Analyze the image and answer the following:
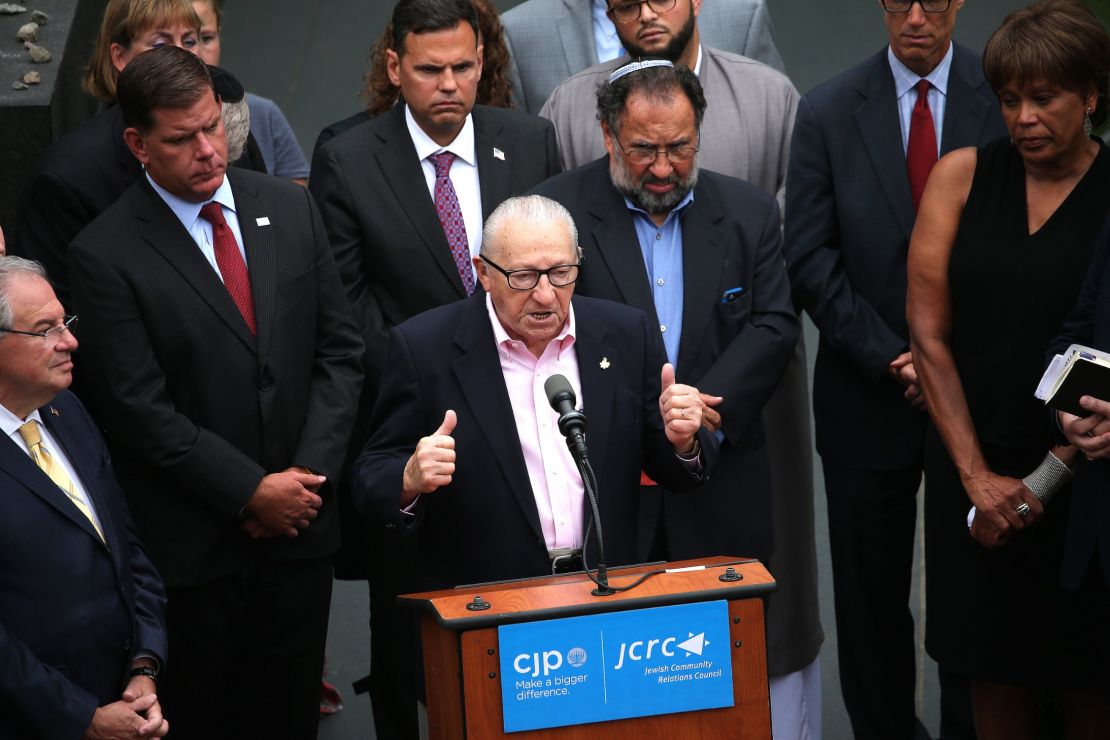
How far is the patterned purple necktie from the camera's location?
4.46m

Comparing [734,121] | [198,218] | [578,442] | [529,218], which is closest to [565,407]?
[578,442]

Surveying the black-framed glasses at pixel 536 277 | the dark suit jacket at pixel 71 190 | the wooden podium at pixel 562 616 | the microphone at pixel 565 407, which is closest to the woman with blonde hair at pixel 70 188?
the dark suit jacket at pixel 71 190

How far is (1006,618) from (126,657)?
2068mm

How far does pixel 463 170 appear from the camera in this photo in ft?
15.0

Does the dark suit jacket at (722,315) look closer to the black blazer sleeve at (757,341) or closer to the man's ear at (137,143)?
the black blazer sleeve at (757,341)

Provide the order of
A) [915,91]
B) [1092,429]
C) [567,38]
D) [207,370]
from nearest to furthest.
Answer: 1. [1092,429]
2. [207,370]
3. [915,91]
4. [567,38]

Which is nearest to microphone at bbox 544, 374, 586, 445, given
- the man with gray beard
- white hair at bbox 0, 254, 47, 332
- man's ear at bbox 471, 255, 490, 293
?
man's ear at bbox 471, 255, 490, 293

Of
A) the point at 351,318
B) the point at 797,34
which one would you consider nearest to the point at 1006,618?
the point at 351,318

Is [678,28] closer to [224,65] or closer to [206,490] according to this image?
[206,490]

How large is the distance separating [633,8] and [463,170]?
67 centimetres

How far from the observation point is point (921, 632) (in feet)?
18.2

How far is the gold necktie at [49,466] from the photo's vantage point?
3.39 meters

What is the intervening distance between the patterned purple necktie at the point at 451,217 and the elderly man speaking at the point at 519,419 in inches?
29.4

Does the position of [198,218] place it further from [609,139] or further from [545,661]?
[545,661]
